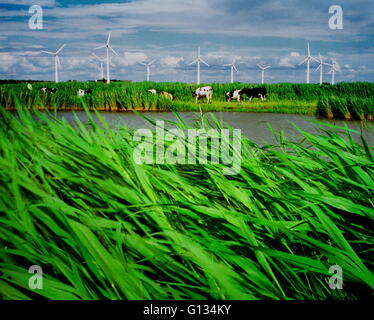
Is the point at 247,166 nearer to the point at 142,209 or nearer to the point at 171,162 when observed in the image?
the point at 171,162

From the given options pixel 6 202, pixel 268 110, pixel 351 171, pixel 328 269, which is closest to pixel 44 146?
pixel 6 202

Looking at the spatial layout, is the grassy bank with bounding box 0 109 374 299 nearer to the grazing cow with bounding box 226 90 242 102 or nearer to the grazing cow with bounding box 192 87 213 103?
the grazing cow with bounding box 192 87 213 103

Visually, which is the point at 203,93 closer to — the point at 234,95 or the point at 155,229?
the point at 234,95

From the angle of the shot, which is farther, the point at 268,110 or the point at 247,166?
the point at 268,110

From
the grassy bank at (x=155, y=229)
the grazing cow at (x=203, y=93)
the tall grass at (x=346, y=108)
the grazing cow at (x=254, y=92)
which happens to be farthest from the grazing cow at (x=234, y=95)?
the grassy bank at (x=155, y=229)

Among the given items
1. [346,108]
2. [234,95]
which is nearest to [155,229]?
[346,108]

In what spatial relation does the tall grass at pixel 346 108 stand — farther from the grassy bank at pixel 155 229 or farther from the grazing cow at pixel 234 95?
the grazing cow at pixel 234 95

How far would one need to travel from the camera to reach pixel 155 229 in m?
1.28

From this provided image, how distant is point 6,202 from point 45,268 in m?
0.22

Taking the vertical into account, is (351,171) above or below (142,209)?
above

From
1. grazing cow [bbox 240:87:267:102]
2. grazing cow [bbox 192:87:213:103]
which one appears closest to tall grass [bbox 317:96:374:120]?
grazing cow [bbox 192:87:213:103]

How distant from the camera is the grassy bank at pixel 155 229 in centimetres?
109
